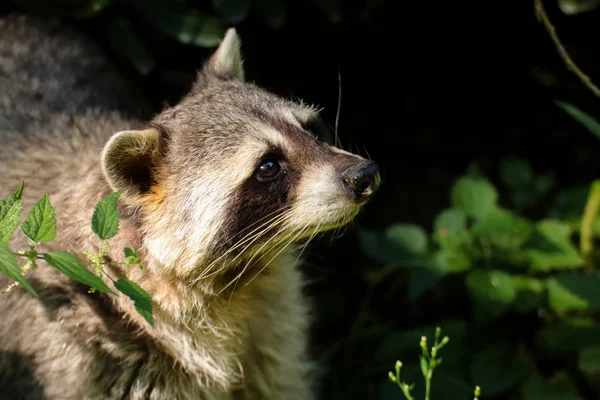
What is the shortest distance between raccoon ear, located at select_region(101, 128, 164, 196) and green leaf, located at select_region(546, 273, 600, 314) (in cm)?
217

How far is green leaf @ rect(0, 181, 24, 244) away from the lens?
241 cm

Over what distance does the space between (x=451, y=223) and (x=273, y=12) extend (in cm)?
155

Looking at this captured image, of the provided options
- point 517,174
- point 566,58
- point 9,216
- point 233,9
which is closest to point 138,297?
point 9,216

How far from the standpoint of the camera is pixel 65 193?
3260 millimetres

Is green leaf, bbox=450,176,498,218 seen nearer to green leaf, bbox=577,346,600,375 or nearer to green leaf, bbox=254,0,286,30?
green leaf, bbox=577,346,600,375

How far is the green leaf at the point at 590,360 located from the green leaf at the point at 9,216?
2.71 meters

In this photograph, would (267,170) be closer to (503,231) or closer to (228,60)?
(228,60)

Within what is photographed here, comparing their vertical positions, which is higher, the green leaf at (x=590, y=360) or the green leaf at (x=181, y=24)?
the green leaf at (x=181, y=24)

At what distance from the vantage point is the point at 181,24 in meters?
4.01

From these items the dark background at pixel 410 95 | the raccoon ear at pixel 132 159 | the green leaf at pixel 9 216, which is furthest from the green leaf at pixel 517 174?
the green leaf at pixel 9 216

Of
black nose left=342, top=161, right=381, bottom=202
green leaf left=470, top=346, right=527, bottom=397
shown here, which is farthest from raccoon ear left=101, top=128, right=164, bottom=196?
green leaf left=470, top=346, right=527, bottom=397

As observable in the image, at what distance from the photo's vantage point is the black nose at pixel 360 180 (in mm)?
2820

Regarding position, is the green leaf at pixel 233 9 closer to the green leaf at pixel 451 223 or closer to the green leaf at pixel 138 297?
the green leaf at pixel 451 223

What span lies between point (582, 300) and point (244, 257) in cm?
199
